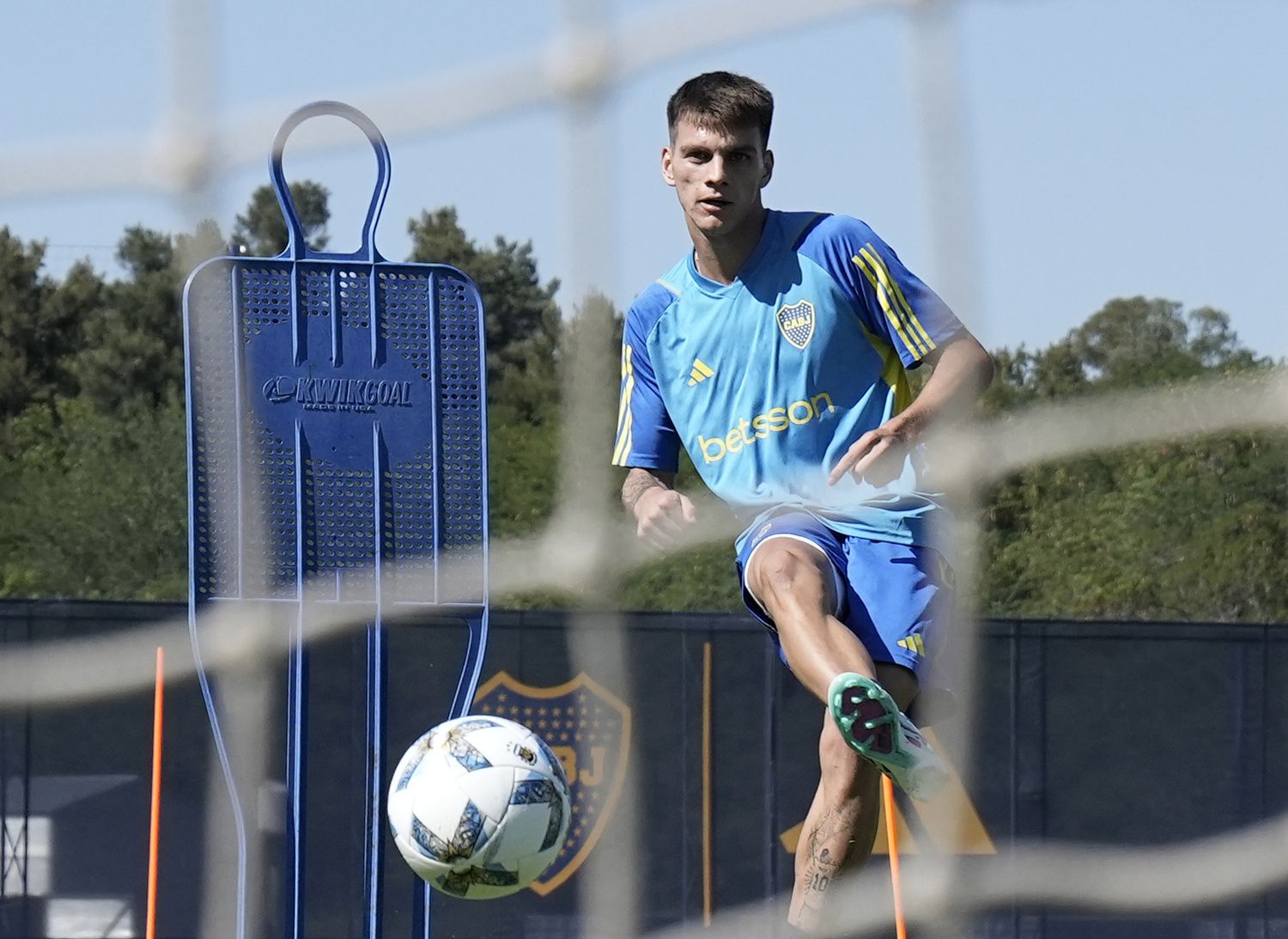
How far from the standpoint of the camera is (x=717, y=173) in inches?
102

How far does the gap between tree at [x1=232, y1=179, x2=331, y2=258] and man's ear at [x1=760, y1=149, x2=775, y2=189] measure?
14.9 feet

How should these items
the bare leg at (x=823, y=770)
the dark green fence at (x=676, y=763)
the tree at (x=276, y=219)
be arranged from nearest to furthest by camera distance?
the bare leg at (x=823, y=770), the dark green fence at (x=676, y=763), the tree at (x=276, y=219)

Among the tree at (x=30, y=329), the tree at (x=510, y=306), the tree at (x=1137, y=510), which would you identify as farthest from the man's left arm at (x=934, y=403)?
the tree at (x=30, y=329)

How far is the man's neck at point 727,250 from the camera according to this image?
2.70 metres

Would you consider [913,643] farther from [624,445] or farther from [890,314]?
[624,445]

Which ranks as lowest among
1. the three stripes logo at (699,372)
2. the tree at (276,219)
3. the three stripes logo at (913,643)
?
the three stripes logo at (913,643)

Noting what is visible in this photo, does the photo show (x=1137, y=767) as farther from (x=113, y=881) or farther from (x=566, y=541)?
(x=113, y=881)

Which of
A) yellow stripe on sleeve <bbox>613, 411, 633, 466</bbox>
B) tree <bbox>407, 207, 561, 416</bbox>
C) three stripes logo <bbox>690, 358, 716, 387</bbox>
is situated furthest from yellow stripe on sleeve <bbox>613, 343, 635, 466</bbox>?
tree <bbox>407, 207, 561, 416</bbox>

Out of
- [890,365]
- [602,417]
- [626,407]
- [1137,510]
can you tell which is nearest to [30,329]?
[602,417]

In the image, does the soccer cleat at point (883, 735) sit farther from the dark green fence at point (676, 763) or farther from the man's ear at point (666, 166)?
the dark green fence at point (676, 763)

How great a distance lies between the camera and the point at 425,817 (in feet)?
8.15

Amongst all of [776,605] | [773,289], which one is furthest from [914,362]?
[776,605]

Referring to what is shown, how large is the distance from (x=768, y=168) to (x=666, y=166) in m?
0.14

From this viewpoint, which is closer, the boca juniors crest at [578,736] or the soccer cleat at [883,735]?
the soccer cleat at [883,735]
